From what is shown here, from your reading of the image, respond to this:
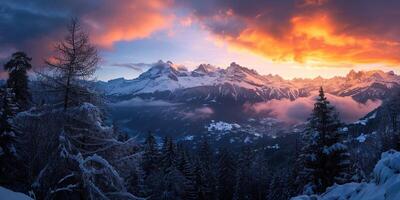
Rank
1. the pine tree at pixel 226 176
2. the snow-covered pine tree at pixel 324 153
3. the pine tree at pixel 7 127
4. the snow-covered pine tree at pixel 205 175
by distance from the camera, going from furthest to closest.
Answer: the pine tree at pixel 226 176 → the snow-covered pine tree at pixel 205 175 → the pine tree at pixel 7 127 → the snow-covered pine tree at pixel 324 153

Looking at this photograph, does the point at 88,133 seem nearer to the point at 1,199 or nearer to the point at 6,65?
the point at 1,199

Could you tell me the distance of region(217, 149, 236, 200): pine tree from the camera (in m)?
75.4

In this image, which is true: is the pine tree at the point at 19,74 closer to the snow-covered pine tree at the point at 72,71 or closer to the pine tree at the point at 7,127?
the pine tree at the point at 7,127

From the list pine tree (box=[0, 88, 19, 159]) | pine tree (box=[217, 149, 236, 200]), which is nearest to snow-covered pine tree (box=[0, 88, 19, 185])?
pine tree (box=[0, 88, 19, 159])

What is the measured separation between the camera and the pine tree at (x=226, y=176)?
247ft

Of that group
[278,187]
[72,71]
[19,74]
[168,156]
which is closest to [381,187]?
[72,71]

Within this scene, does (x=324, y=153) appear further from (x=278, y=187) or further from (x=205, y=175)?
(x=205, y=175)

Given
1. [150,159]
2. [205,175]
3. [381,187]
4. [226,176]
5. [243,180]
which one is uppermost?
[381,187]

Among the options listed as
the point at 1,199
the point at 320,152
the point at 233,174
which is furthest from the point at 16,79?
the point at 233,174

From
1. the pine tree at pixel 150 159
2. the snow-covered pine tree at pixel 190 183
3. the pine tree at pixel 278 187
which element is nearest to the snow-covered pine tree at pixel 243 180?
the pine tree at pixel 278 187

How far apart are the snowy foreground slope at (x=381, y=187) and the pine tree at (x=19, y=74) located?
126 ft

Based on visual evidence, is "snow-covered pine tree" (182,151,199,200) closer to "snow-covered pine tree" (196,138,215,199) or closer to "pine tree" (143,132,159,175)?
"snow-covered pine tree" (196,138,215,199)

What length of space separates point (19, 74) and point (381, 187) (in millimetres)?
42038

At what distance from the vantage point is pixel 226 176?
3014 inches
